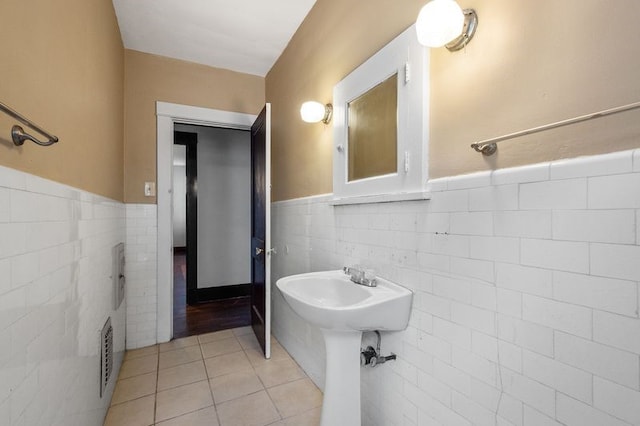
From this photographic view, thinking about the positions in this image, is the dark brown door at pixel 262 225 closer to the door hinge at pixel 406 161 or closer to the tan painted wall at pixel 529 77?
the tan painted wall at pixel 529 77

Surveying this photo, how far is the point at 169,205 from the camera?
8.41 feet

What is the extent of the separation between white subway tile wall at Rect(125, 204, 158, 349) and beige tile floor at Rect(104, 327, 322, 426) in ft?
0.46

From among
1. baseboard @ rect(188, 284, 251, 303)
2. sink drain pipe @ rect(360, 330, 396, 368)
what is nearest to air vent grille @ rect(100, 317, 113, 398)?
sink drain pipe @ rect(360, 330, 396, 368)

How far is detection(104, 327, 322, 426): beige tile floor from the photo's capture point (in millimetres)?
1591

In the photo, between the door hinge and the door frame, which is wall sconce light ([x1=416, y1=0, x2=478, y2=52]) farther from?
the door frame

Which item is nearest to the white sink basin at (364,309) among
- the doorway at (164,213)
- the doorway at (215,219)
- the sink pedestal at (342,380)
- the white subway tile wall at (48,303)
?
the sink pedestal at (342,380)

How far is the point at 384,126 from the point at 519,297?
2.82 feet

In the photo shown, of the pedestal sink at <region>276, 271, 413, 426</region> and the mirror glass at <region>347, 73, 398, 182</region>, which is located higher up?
the mirror glass at <region>347, 73, 398, 182</region>

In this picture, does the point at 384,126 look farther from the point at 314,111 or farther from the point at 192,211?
the point at 192,211

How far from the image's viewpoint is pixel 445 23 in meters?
0.87

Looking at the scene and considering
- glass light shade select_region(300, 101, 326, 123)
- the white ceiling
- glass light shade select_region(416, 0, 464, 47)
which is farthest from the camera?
the white ceiling

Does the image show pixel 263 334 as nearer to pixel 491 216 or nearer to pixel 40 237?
pixel 40 237

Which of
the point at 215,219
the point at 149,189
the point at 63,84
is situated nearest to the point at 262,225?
the point at 149,189

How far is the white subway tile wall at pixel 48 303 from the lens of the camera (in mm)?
637
